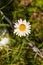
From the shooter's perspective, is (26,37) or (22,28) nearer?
(22,28)

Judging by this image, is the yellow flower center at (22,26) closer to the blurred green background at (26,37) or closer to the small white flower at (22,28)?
the small white flower at (22,28)

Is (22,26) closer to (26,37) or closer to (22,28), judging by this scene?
(22,28)

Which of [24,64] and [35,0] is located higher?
[35,0]

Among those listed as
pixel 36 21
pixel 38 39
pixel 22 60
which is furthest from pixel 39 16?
pixel 22 60

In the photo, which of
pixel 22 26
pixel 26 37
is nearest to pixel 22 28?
pixel 22 26

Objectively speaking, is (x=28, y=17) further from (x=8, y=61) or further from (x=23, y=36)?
(x=8, y=61)

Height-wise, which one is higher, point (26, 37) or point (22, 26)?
point (22, 26)
